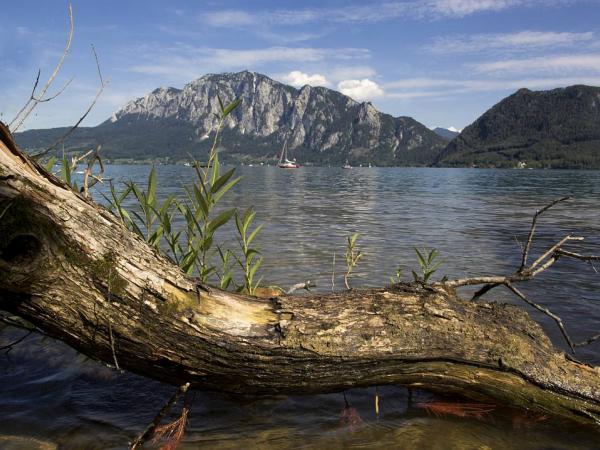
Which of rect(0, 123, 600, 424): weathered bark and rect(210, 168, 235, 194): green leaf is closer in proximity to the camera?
rect(0, 123, 600, 424): weathered bark

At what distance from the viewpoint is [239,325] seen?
10.0 ft

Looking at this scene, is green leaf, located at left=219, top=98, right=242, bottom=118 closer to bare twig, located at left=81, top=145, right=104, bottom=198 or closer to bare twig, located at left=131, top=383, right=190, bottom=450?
bare twig, located at left=81, top=145, right=104, bottom=198

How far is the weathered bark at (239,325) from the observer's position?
262 cm

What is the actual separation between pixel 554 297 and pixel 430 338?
6173 mm

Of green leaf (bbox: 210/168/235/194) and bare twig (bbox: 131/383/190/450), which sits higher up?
green leaf (bbox: 210/168/235/194)

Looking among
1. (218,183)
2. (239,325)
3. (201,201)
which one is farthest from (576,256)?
(201,201)

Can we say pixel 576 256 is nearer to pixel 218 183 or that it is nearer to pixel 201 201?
pixel 218 183

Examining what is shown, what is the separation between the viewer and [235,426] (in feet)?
12.8

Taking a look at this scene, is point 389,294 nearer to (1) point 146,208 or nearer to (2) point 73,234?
(2) point 73,234

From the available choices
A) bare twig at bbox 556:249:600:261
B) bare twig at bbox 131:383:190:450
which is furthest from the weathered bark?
bare twig at bbox 556:249:600:261

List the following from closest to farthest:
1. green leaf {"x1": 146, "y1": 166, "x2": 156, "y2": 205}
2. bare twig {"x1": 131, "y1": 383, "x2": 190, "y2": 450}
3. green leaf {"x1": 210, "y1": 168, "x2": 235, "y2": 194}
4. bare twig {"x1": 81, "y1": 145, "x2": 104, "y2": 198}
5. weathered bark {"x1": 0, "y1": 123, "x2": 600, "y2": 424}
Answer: weathered bark {"x1": 0, "y1": 123, "x2": 600, "y2": 424} < bare twig {"x1": 131, "y1": 383, "x2": 190, "y2": 450} < bare twig {"x1": 81, "y1": 145, "x2": 104, "y2": 198} < green leaf {"x1": 210, "y1": 168, "x2": 235, "y2": 194} < green leaf {"x1": 146, "y1": 166, "x2": 156, "y2": 205}

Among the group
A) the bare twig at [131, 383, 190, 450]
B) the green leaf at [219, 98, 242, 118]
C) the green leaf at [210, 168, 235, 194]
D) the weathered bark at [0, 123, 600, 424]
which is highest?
the green leaf at [219, 98, 242, 118]

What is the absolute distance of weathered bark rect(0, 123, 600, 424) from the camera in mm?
2617

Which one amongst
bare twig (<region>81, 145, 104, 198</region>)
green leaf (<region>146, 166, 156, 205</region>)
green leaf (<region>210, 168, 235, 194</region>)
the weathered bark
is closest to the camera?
the weathered bark
